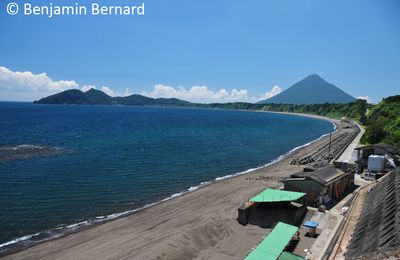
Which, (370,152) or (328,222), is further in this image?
(370,152)

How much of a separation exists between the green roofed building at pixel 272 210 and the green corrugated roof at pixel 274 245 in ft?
15.4

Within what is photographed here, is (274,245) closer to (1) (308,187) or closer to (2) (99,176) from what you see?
(1) (308,187)

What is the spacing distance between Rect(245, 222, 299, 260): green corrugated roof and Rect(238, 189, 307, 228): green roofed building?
15.4 ft

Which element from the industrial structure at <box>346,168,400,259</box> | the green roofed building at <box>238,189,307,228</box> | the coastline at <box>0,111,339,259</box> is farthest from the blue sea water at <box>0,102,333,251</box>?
the industrial structure at <box>346,168,400,259</box>

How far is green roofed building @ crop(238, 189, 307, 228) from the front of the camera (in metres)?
28.9

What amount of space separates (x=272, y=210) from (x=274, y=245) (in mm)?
9003

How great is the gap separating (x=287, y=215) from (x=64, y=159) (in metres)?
41.7

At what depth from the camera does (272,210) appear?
2997cm

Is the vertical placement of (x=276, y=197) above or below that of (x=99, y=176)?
above

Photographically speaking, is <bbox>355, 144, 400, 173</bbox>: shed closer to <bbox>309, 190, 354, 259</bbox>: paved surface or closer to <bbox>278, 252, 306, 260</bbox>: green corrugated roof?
<bbox>309, 190, 354, 259</bbox>: paved surface

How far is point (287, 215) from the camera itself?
2909 cm

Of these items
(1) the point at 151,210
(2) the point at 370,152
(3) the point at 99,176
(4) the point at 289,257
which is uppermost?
(2) the point at 370,152

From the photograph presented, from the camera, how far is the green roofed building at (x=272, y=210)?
94.9ft

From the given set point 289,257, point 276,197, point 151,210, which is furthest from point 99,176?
point 289,257
